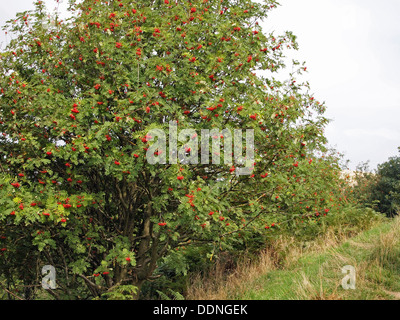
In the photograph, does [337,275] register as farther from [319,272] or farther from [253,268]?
[253,268]

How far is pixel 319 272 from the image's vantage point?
7664 mm

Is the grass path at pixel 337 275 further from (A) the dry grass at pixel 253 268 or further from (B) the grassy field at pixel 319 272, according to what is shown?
(A) the dry grass at pixel 253 268

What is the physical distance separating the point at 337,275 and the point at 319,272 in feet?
1.30

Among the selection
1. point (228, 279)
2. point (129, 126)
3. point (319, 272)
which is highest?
point (129, 126)

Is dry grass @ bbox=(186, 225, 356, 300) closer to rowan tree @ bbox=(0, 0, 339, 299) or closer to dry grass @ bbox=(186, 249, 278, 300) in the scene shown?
dry grass @ bbox=(186, 249, 278, 300)

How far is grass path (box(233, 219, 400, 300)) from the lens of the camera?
21.9ft

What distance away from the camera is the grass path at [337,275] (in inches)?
263

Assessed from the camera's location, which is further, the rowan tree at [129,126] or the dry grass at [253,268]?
the dry grass at [253,268]

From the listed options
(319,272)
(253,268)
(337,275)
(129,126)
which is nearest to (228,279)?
(253,268)

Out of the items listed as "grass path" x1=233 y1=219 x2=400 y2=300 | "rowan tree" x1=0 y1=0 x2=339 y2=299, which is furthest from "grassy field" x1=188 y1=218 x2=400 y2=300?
"rowan tree" x1=0 y1=0 x2=339 y2=299

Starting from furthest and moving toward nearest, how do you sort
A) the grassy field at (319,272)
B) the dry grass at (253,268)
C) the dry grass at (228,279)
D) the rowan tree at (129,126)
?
the dry grass at (253,268), the dry grass at (228,279), the grassy field at (319,272), the rowan tree at (129,126)

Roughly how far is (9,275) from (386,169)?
1806 cm

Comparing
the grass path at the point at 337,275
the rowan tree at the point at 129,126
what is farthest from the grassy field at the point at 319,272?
the rowan tree at the point at 129,126

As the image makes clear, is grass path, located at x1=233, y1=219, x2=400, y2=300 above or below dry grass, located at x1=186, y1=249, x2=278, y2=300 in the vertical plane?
above
